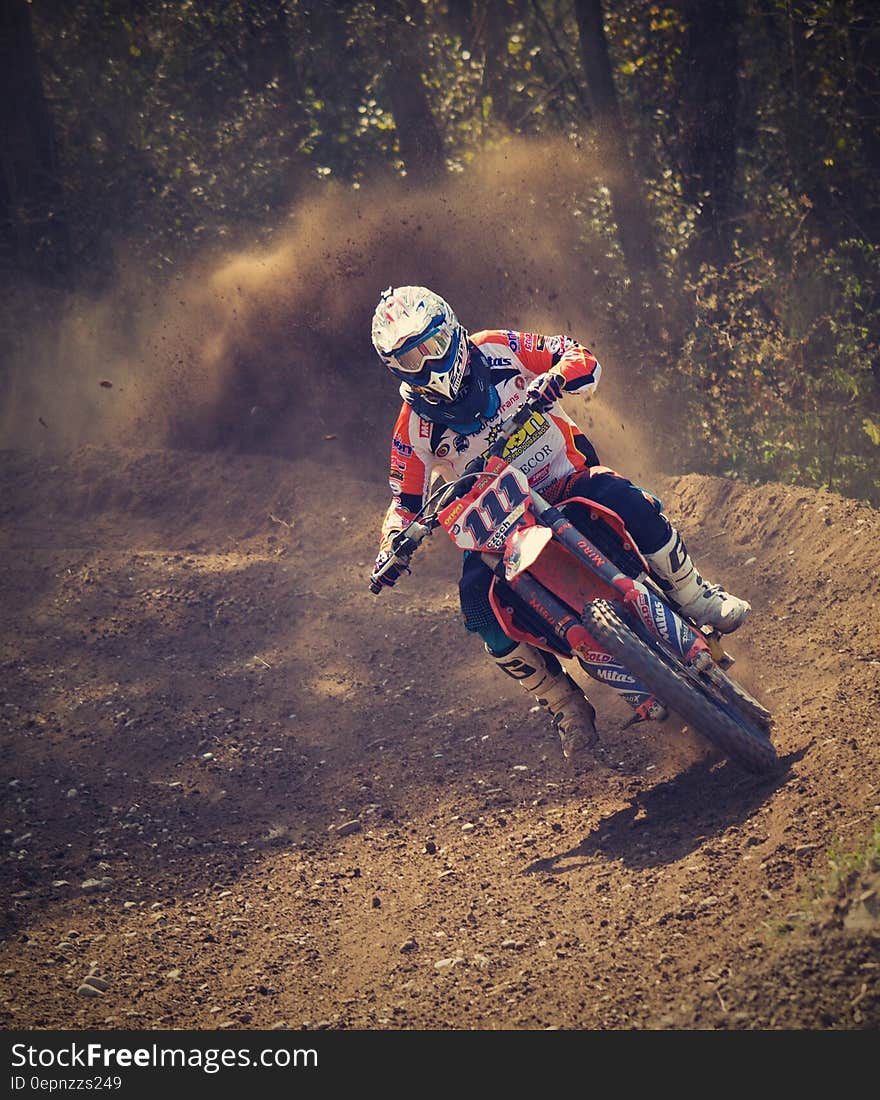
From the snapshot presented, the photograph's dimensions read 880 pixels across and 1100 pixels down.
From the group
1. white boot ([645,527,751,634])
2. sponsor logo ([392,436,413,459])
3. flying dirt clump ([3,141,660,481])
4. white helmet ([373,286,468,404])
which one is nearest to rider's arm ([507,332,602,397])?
white helmet ([373,286,468,404])

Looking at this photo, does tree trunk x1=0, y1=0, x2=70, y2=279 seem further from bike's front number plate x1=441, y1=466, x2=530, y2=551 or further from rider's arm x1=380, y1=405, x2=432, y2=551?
bike's front number plate x1=441, y1=466, x2=530, y2=551

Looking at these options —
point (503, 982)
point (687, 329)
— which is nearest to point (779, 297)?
point (687, 329)

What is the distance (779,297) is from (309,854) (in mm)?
8158

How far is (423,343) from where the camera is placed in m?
6.05

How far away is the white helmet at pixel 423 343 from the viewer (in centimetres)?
607

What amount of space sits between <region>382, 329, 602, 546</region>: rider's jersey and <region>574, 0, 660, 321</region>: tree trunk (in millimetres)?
7110

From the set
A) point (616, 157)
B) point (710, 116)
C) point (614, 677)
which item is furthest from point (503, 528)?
point (616, 157)

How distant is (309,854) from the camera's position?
22.2 feet

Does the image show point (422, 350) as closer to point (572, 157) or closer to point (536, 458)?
point (536, 458)

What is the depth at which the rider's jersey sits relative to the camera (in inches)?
250

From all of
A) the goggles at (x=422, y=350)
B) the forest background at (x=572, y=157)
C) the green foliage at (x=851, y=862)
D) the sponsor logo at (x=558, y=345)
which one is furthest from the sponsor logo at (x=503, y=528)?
the forest background at (x=572, y=157)

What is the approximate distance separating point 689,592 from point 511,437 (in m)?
1.35

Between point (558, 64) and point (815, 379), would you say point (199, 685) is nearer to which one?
point (815, 379)

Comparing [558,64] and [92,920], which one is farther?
[558,64]
